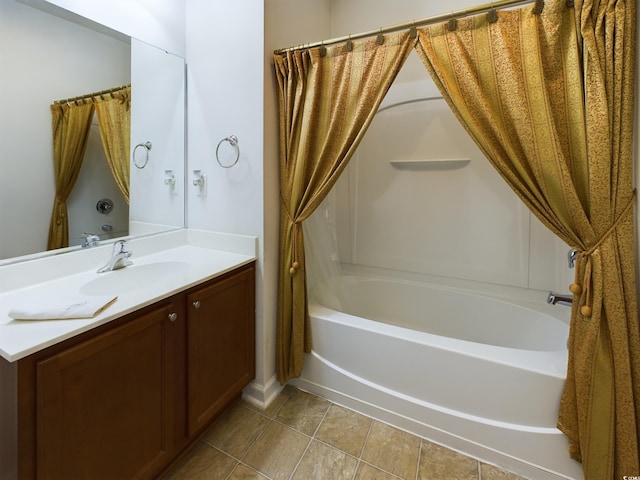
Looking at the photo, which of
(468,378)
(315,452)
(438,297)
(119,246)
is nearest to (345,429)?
(315,452)

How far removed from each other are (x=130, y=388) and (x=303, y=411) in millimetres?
952

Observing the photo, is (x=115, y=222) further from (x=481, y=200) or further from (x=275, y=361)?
(x=481, y=200)

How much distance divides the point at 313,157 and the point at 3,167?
1.30 metres

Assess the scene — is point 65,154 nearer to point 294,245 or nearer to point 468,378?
point 294,245

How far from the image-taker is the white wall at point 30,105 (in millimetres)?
1144

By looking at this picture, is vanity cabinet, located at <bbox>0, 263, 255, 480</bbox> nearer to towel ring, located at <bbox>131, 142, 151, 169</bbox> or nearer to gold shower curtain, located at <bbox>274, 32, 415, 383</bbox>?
gold shower curtain, located at <bbox>274, 32, 415, 383</bbox>

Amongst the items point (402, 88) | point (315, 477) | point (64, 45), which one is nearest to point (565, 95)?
point (402, 88)

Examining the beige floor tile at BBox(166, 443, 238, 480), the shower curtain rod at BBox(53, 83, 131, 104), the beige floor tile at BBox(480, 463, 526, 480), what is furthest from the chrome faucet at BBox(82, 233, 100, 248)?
the beige floor tile at BBox(480, 463, 526, 480)

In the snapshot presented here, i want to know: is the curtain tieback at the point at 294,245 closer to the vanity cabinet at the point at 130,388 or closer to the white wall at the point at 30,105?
the vanity cabinet at the point at 130,388

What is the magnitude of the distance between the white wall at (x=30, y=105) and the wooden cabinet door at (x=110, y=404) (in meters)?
0.68

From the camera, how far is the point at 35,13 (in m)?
1.20

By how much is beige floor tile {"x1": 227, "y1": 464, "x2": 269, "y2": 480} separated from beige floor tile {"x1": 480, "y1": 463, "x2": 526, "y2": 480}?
963 mm

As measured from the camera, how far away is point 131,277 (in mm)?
1429

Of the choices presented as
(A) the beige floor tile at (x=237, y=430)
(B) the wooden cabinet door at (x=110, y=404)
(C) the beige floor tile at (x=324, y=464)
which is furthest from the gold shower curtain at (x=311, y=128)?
(B) the wooden cabinet door at (x=110, y=404)
